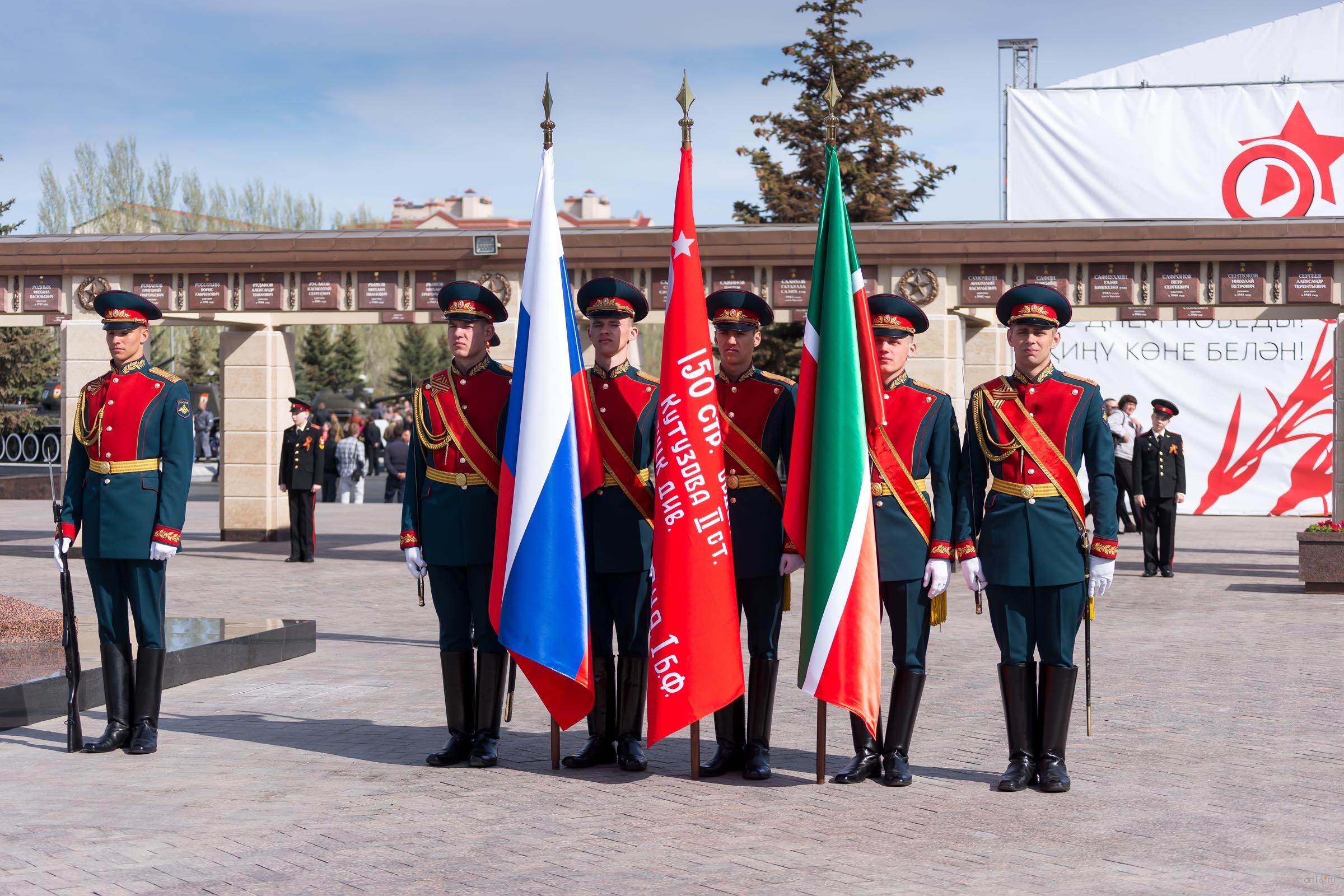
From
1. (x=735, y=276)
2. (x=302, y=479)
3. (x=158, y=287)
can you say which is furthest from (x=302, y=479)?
(x=735, y=276)

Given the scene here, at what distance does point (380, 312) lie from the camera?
1686 centimetres

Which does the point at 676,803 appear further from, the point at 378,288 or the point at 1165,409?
the point at 378,288

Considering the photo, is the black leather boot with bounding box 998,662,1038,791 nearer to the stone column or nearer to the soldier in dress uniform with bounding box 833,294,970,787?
the soldier in dress uniform with bounding box 833,294,970,787

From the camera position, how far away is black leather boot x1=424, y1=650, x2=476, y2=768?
6461mm

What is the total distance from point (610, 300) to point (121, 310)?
2316 mm

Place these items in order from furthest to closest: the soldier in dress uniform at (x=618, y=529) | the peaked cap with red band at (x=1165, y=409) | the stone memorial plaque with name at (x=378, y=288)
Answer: the stone memorial plaque with name at (x=378, y=288), the peaked cap with red band at (x=1165, y=409), the soldier in dress uniform at (x=618, y=529)

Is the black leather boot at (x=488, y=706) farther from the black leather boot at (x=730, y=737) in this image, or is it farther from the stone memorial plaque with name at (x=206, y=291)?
the stone memorial plaque with name at (x=206, y=291)

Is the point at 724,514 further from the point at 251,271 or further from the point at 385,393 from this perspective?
the point at 385,393

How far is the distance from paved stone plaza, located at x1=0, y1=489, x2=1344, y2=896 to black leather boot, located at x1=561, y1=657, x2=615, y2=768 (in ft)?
0.43

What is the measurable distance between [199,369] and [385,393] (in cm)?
1414

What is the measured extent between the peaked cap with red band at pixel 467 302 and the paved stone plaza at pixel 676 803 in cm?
191

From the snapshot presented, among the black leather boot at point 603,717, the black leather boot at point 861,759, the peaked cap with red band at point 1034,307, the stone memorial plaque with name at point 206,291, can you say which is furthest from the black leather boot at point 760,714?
the stone memorial plaque with name at point 206,291

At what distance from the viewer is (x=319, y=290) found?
1706cm

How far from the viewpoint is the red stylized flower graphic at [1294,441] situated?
76.4ft
